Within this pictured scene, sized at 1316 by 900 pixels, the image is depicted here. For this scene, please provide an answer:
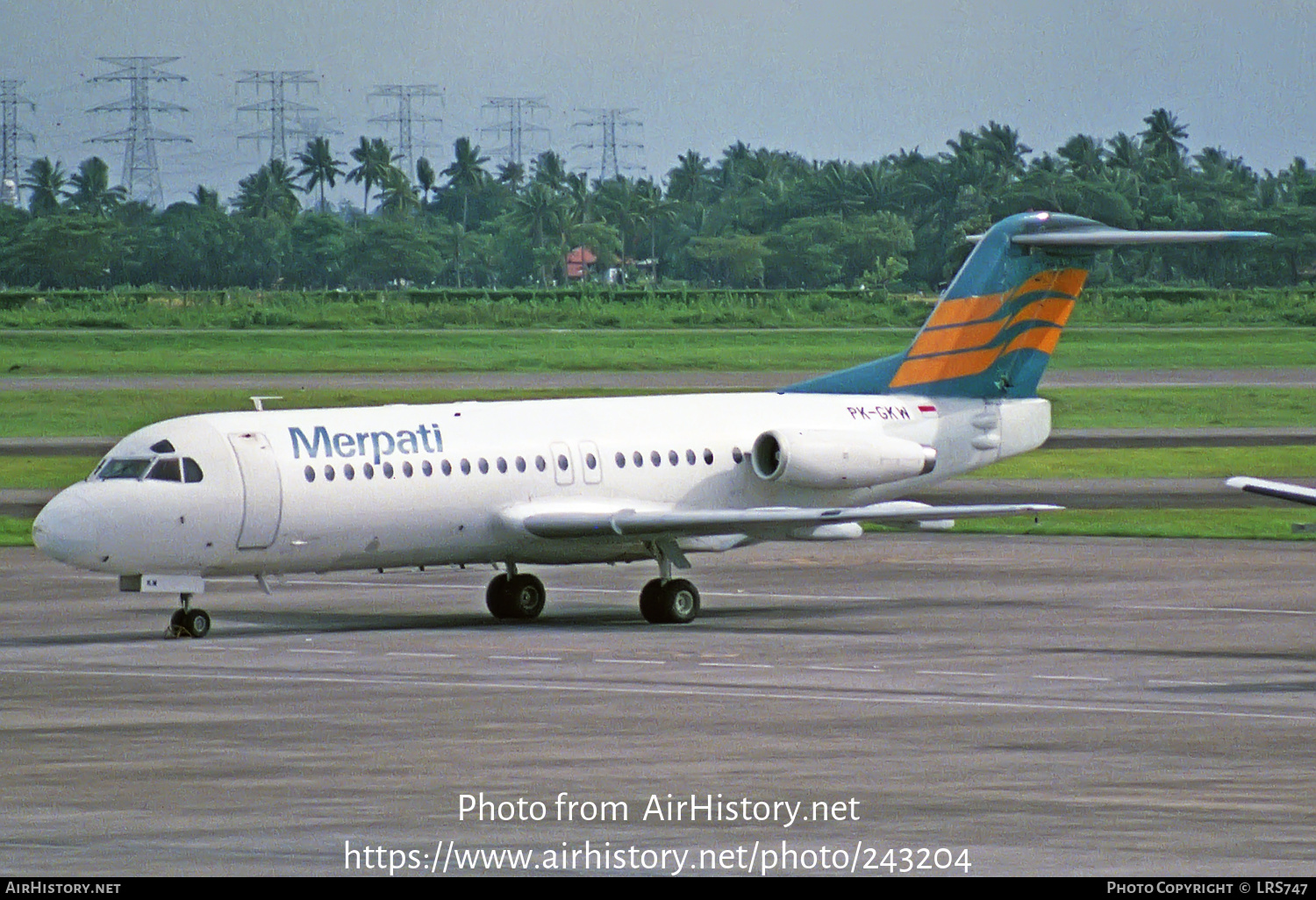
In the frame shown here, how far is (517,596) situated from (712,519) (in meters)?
3.55

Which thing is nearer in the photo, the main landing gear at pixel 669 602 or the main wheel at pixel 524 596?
the main landing gear at pixel 669 602

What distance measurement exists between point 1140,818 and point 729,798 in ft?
11.1

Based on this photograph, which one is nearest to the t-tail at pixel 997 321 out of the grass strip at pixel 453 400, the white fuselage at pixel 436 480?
the white fuselage at pixel 436 480

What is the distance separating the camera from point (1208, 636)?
3372 cm

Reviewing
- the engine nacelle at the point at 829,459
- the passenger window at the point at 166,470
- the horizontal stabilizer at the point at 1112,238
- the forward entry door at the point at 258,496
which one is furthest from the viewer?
the horizontal stabilizer at the point at 1112,238

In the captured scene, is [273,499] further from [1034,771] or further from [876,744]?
[1034,771]

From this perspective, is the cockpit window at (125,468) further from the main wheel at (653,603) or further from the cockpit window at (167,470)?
the main wheel at (653,603)

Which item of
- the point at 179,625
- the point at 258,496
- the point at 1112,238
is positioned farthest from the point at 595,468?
the point at 1112,238

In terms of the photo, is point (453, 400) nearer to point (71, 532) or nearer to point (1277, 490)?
point (71, 532)

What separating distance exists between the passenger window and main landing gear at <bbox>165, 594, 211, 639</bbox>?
1.59 metres

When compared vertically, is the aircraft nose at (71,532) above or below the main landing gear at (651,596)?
above

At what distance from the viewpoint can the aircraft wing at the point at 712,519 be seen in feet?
116

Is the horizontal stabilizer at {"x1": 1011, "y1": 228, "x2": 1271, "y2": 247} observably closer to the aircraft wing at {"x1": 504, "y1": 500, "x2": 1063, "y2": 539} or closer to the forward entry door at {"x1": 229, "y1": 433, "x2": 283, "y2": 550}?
the aircraft wing at {"x1": 504, "y1": 500, "x2": 1063, "y2": 539}

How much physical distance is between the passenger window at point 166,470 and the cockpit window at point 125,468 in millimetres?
140
